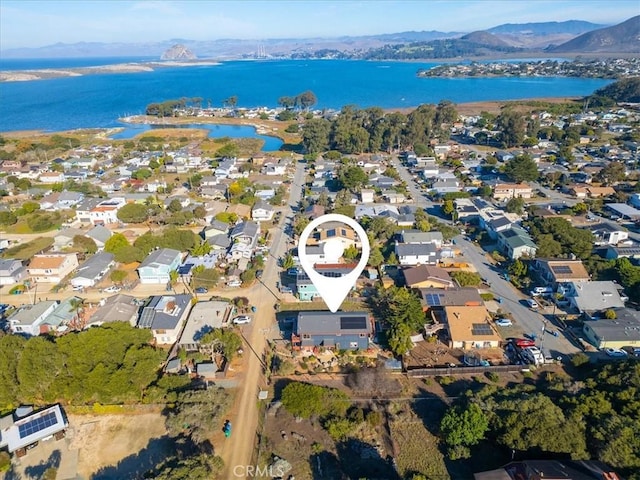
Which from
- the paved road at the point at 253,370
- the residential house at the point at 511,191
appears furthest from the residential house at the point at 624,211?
the paved road at the point at 253,370

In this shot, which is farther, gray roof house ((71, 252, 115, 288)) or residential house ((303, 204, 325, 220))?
residential house ((303, 204, 325, 220))

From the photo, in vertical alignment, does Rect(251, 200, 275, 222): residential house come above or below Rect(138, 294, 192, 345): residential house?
below

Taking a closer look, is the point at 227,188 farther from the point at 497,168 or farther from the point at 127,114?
the point at 127,114

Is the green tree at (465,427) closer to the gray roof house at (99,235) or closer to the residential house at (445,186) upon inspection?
the gray roof house at (99,235)

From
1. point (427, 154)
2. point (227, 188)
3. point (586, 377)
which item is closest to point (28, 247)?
point (227, 188)

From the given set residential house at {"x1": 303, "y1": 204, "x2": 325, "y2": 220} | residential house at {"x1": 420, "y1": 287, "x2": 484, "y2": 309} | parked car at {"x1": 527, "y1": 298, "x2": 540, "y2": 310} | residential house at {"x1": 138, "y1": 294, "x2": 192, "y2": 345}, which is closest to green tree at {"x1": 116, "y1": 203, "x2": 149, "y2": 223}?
residential house at {"x1": 303, "y1": 204, "x2": 325, "y2": 220}

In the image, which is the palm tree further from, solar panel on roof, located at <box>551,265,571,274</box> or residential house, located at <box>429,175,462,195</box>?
residential house, located at <box>429,175,462,195</box>
